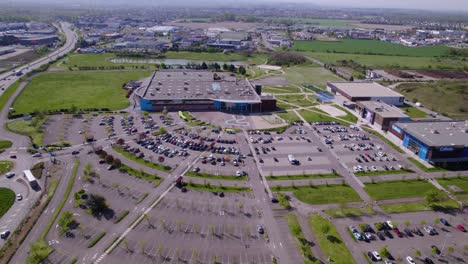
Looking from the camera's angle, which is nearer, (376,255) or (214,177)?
(376,255)

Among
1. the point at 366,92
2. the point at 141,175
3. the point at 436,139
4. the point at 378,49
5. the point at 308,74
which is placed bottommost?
the point at 141,175

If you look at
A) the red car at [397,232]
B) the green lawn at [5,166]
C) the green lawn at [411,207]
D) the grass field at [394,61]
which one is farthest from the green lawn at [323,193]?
the grass field at [394,61]

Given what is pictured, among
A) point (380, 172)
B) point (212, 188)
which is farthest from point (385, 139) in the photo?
point (212, 188)

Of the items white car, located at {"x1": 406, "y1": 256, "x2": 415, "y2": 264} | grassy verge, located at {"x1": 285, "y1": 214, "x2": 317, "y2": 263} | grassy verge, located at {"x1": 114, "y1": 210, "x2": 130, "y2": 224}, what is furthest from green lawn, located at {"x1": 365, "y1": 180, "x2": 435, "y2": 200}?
grassy verge, located at {"x1": 114, "y1": 210, "x2": 130, "y2": 224}

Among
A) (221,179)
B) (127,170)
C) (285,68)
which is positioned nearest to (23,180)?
(127,170)

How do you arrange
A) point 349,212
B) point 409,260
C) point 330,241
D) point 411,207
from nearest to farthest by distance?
point 409,260 < point 330,241 < point 349,212 < point 411,207

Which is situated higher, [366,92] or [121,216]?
[366,92]

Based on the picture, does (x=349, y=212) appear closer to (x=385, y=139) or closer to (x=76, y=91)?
(x=385, y=139)

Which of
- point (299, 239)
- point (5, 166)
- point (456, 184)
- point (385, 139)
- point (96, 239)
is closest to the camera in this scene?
point (96, 239)
